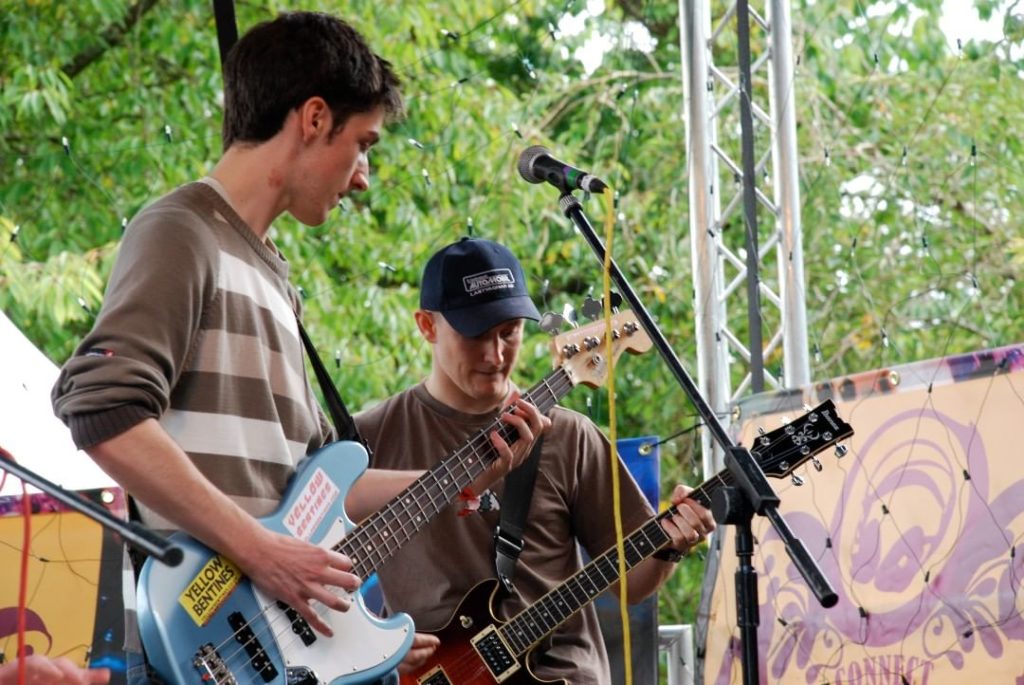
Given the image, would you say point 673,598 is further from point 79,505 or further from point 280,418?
point 79,505

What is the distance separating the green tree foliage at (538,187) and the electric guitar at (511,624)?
7.74 ft

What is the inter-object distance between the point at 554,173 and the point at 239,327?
556mm

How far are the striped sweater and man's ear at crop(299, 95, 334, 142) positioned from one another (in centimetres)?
18

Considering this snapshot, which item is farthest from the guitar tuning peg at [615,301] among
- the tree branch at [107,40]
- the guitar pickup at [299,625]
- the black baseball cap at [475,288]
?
the tree branch at [107,40]

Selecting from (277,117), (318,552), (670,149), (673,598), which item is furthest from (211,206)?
(670,149)

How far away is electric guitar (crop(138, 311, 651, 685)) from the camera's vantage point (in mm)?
2012

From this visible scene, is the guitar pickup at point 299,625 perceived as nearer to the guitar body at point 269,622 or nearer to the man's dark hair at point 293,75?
the guitar body at point 269,622

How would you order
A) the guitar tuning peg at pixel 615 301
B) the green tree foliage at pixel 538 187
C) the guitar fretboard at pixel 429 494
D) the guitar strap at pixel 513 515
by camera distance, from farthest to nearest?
the green tree foliage at pixel 538 187 → the guitar tuning peg at pixel 615 301 → the guitar strap at pixel 513 515 → the guitar fretboard at pixel 429 494

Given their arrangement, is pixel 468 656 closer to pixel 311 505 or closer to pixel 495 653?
pixel 495 653

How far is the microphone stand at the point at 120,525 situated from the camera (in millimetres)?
1396

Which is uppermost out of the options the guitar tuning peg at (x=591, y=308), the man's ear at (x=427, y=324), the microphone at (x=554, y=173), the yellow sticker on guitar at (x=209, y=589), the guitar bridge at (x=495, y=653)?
the microphone at (x=554, y=173)

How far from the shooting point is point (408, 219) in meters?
5.78

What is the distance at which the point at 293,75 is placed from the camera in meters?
2.21

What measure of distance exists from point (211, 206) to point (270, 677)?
725mm
